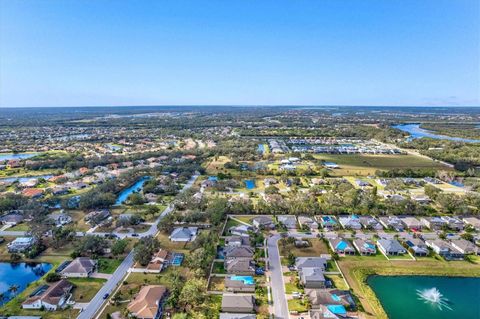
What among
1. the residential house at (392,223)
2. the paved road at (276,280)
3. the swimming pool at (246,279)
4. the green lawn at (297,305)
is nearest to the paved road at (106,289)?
the swimming pool at (246,279)

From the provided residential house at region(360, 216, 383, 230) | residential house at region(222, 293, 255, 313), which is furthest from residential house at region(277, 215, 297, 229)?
residential house at region(222, 293, 255, 313)

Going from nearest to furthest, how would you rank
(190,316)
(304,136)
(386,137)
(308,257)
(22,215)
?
(190,316) → (308,257) → (22,215) → (386,137) → (304,136)

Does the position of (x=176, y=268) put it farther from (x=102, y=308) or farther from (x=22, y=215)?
(x=22, y=215)

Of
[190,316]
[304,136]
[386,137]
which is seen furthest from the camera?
[304,136]

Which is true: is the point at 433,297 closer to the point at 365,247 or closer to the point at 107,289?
the point at 365,247

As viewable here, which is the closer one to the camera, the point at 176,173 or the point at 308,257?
the point at 308,257

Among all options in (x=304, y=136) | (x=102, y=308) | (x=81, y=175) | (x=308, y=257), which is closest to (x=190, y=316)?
(x=102, y=308)

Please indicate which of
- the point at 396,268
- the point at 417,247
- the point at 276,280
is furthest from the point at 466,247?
the point at 276,280
